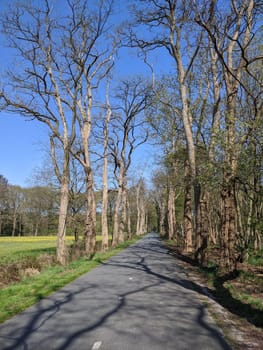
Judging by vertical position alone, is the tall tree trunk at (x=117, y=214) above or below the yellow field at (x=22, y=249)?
above

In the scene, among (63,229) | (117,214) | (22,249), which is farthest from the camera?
(22,249)

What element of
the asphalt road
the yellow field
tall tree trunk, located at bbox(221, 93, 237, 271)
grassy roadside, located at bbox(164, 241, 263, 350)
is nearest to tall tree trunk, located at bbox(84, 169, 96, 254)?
the yellow field

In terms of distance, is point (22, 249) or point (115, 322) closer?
point (115, 322)

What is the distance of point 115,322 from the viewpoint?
19.8 ft

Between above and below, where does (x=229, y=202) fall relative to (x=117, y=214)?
below

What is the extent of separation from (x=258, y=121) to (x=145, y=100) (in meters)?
24.4

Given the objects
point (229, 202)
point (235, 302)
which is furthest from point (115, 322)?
point (229, 202)

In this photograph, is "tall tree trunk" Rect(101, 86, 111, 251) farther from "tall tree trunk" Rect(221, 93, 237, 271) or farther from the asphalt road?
the asphalt road

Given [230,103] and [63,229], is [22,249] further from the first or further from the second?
[230,103]

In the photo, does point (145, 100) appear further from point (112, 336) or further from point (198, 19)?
point (112, 336)

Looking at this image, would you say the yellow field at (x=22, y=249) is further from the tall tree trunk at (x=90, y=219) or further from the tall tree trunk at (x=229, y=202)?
the tall tree trunk at (x=229, y=202)

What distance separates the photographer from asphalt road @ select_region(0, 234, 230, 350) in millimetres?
4965

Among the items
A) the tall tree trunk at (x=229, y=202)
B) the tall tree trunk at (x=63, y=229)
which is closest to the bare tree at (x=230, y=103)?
the tall tree trunk at (x=229, y=202)

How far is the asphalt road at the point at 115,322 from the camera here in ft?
16.3
